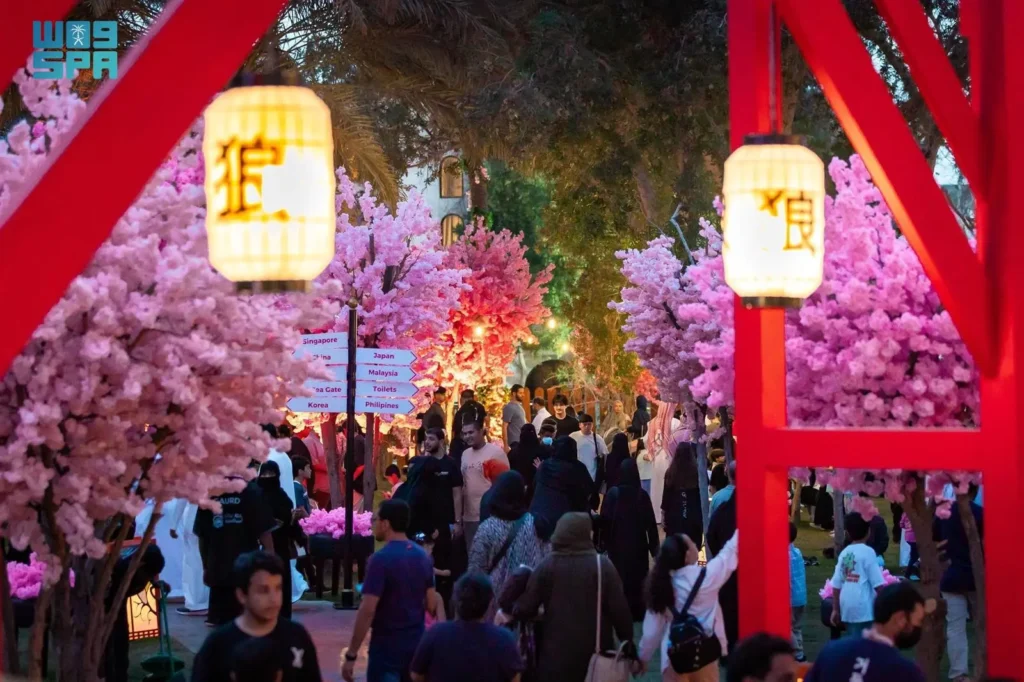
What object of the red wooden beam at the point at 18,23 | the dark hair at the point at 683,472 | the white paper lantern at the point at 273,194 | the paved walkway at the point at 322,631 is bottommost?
the paved walkway at the point at 322,631

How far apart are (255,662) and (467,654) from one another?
4.59ft

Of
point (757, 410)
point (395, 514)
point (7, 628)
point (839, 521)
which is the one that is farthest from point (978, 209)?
point (839, 521)

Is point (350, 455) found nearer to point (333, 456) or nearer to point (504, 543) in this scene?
point (333, 456)

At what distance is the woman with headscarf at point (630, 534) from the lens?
535 inches

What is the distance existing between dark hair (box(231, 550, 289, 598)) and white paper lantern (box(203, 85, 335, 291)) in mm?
1389

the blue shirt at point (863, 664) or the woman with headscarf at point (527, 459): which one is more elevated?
the woman with headscarf at point (527, 459)

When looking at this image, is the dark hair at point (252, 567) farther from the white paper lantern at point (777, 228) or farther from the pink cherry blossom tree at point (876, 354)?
the pink cherry blossom tree at point (876, 354)

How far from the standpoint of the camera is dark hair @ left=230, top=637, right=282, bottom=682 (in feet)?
19.2

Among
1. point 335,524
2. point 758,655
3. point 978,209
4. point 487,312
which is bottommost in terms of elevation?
point 335,524

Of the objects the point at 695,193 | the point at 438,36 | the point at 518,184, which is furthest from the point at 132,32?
the point at 518,184

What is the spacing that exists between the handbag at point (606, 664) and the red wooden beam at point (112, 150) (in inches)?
190

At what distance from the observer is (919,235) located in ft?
23.9

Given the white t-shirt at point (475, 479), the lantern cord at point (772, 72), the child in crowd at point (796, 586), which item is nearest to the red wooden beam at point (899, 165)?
the lantern cord at point (772, 72)

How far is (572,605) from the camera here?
28.5 feet
